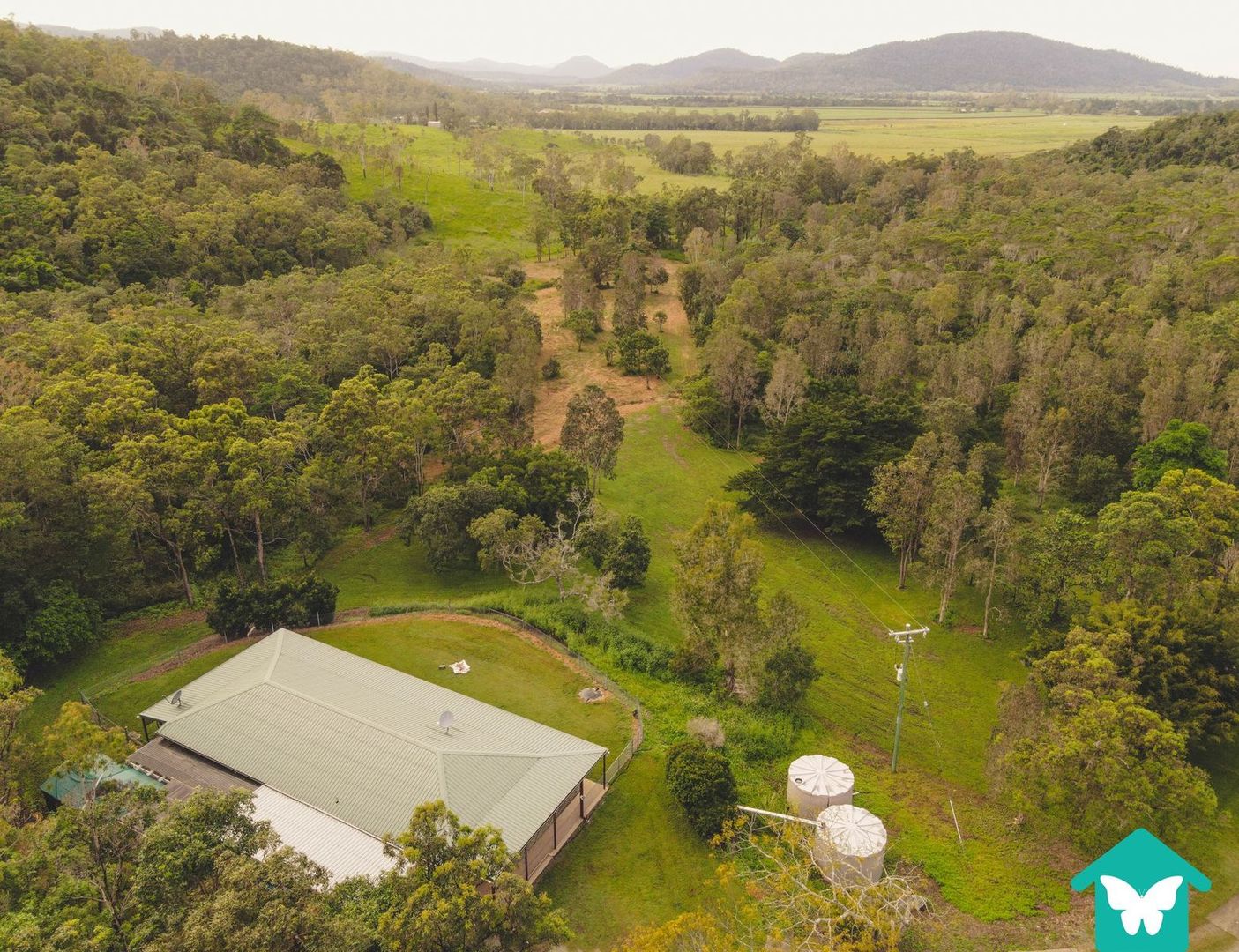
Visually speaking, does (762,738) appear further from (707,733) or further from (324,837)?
(324,837)

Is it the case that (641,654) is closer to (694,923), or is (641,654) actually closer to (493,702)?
(493,702)

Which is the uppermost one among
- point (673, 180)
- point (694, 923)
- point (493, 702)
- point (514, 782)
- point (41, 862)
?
point (673, 180)

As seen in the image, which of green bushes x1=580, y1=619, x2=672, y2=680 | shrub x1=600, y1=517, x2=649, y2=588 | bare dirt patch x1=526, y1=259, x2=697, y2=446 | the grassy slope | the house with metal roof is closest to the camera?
the house with metal roof

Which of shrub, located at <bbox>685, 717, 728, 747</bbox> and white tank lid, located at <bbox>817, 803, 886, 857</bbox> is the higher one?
white tank lid, located at <bbox>817, 803, 886, 857</bbox>

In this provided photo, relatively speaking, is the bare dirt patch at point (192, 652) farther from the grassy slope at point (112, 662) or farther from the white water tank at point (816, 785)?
the white water tank at point (816, 785)

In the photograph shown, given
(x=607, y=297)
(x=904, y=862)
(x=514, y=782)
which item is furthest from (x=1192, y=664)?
(x=607, y=297)

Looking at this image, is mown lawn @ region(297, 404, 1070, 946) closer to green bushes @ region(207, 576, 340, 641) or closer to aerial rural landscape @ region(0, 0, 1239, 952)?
aerial rural landscape @ region(0, 0, 1239, 952)

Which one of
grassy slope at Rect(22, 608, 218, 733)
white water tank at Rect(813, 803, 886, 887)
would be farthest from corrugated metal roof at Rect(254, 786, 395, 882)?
grassy slope at Rect(22, 608, 218, 733)

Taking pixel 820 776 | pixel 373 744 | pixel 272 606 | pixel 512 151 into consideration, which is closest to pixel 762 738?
pixel 820 776
